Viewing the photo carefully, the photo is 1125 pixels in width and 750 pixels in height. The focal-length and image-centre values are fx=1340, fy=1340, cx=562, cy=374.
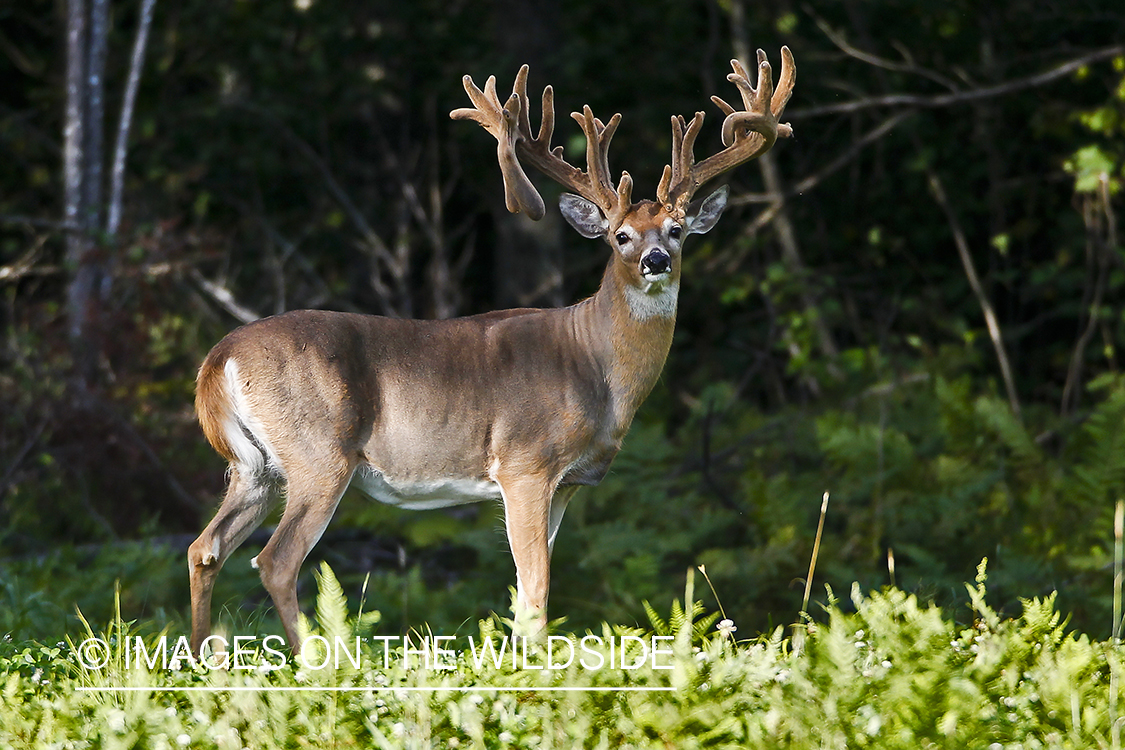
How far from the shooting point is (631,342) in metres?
4.88

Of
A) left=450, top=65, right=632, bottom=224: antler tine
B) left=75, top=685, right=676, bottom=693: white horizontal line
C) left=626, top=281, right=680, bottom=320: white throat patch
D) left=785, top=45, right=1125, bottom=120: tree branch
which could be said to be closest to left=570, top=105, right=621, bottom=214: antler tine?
left=450, top=65, right=632, bottom=224: antler tine

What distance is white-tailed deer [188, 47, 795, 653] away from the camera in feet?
14.8

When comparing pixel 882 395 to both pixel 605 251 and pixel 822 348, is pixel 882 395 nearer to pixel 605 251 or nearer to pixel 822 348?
pixel 822 348

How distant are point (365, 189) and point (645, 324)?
8.34 meters

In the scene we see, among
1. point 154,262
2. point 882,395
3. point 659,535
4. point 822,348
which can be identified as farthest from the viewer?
point 822,348

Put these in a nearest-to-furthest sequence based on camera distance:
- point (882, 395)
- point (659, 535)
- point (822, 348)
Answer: point (659, 535) < point (882, 395) < point (822, 348)

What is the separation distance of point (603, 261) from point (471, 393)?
23.8 feet

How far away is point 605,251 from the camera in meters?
12.0

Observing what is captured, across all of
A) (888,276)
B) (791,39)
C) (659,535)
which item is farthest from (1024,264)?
(659,535)

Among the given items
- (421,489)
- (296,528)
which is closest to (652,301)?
(421,489)

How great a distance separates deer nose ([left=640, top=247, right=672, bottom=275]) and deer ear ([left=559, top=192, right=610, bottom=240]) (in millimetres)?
425

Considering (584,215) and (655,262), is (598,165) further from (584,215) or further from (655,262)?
(655,262)

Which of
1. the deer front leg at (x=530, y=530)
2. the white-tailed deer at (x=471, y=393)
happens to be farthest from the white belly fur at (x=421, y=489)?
the deer front leg at (x=530, y=530)

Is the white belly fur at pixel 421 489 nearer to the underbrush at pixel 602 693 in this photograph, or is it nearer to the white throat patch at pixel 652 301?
the underbrush at pixel 602 693
